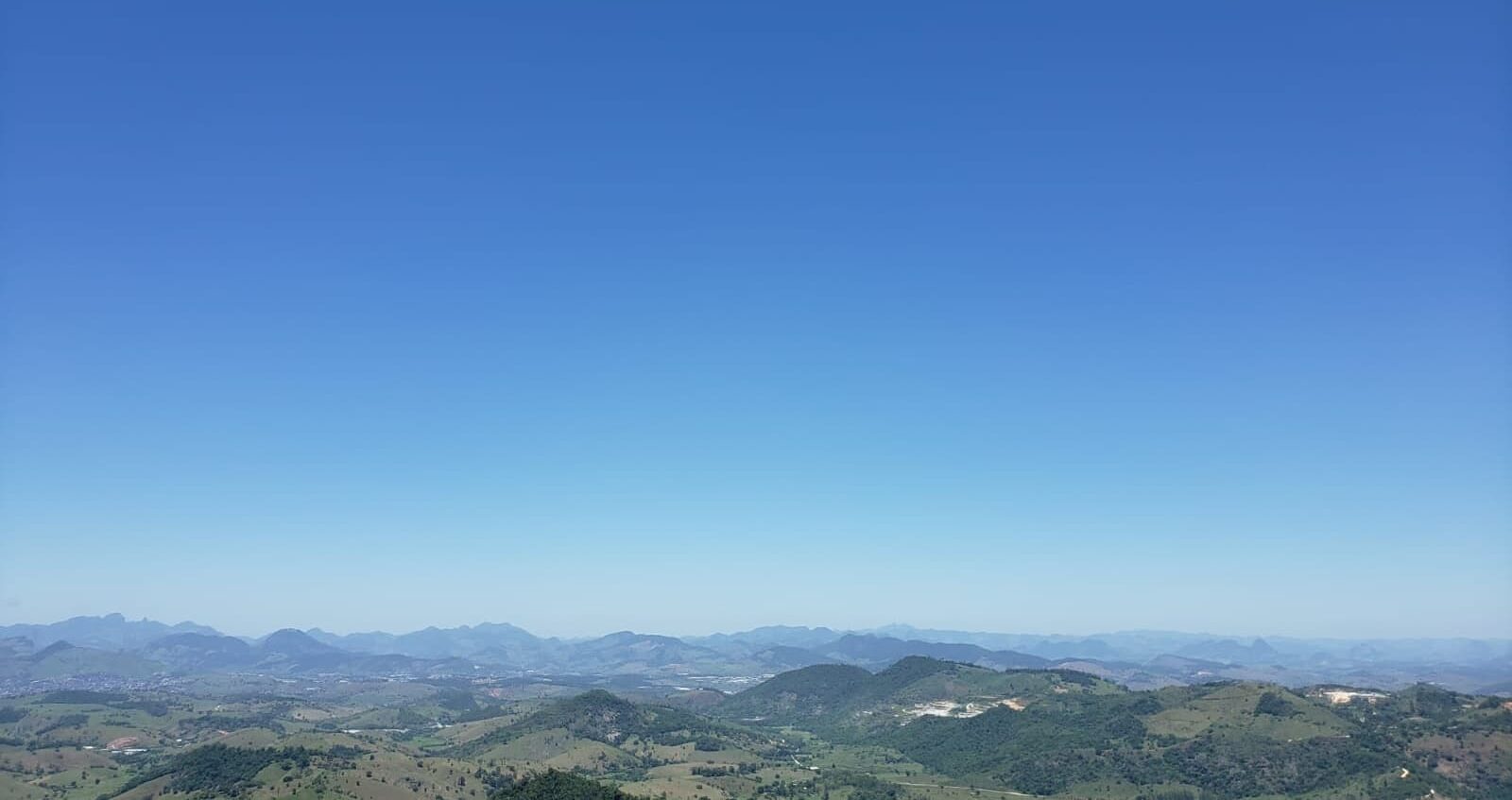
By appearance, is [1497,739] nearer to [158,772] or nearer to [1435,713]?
[1435,713]

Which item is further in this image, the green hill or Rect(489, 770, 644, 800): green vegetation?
the green hill

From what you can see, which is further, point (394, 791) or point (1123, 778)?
point (1123, 778)

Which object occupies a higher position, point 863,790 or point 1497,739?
point 1497,739

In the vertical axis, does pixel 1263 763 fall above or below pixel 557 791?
below

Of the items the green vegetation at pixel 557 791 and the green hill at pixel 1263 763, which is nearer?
the green vegetation at pixel 557 791

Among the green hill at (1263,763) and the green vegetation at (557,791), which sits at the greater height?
the green vegetation at (557,791)

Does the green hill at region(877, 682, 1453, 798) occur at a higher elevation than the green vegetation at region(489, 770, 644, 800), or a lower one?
lower

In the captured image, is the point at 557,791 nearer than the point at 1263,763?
Yes

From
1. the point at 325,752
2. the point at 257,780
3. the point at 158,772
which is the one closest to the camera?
the point at 257,780

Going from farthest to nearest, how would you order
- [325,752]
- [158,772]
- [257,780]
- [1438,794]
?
[325,752], [158,772], [257,780], [1438,794]

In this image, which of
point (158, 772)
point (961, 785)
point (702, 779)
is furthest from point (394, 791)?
point (961, 785)
